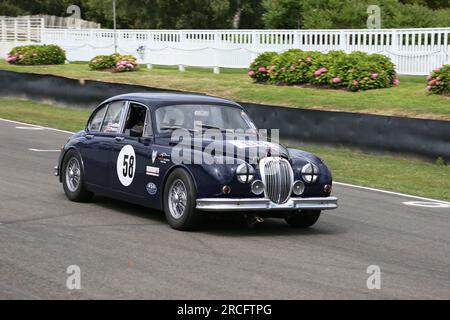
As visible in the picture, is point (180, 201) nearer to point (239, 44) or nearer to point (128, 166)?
point (128, 166)

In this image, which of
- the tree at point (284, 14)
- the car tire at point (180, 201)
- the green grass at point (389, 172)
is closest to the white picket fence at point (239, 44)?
the green grass at point (389, 172)

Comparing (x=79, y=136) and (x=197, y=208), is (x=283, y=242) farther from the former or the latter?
(x=79, y=136)

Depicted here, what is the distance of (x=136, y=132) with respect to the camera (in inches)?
450

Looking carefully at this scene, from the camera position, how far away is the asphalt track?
299 inches

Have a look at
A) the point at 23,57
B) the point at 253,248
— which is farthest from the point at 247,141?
the point at 23,57

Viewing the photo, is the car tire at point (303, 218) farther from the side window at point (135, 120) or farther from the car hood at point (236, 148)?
the side window at point (135, 120)

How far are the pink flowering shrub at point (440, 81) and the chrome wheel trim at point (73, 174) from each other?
503 inches

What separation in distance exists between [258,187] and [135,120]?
2280 millimetres

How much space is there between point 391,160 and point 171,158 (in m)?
9.20

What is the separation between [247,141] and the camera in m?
10.9

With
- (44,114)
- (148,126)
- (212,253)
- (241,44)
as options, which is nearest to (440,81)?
(44,114)

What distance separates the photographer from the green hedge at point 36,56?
38.4 m

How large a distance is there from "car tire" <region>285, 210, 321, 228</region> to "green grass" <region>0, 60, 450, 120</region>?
393 inches
